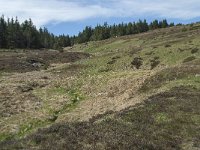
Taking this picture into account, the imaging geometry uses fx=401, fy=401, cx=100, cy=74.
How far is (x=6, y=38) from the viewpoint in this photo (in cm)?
17188

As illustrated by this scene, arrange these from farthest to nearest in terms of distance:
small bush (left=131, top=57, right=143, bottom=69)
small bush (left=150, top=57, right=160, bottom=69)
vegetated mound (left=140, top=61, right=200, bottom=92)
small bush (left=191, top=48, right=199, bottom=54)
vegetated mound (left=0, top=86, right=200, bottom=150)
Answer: small bush (left=131, top=57, right=143, bottom=69) → small bush (left=191, top=48, right=199, bottom=54) → small bush (left=150, top=57, right=160, bottom=69) → vegetated mound (left=140, top=61, right=200, bottom=92) → vegetated mound (left=0, top=86, right=200, bottom=150)

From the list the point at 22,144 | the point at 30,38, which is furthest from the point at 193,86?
the point at 30,38

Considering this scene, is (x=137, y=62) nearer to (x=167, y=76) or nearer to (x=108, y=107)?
(x=167, y=76)

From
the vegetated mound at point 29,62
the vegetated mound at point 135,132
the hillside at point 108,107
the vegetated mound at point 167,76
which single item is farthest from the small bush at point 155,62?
the vegetated mound at point 135,132

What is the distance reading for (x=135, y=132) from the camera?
21766 mm

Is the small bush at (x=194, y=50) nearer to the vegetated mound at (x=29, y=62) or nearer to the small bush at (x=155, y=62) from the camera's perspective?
the small bush at (x=155, y=62)

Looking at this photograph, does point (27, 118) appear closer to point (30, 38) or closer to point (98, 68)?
point (98, 68)

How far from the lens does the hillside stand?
798 inches

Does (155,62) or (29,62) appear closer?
(155,62)

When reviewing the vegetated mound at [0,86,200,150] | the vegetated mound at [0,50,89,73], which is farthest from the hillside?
the vegetated mound at [0,50,89,73]

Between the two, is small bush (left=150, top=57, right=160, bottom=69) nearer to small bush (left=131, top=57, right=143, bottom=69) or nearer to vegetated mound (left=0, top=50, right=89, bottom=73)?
small bush (left=131, top=57, right=143, bottom=69)

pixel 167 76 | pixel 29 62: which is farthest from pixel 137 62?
pixel 29 62

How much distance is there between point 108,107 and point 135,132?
1385 cm

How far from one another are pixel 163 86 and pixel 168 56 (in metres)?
31.4
